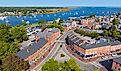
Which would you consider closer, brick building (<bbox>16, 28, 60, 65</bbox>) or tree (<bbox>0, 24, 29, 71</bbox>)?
tree (<bbox>0, 24, 29, 71</bbox>)

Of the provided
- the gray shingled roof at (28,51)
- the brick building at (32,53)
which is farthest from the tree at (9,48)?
the brick building at (32,53)

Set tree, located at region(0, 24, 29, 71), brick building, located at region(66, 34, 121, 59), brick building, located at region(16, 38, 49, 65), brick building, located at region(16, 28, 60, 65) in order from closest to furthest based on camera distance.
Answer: tree, located at region(0, 24, 29, 71) < brick building, located at region(16, 38, 49, 65) < brick building, located at region(16, 28, 60, 65) < brick building, located at region(66, 34, 121, 59)

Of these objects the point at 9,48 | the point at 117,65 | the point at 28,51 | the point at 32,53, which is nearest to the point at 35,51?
the point at 28,51

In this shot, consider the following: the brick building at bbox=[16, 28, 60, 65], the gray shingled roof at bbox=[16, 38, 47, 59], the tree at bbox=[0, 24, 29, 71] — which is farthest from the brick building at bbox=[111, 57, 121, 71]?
the gray shingled roof at bbox=[16, 38, 47, 59]

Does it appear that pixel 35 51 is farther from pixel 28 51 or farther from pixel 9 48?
pixel 9 48

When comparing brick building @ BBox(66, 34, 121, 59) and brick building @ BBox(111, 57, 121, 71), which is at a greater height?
brick building @ BBox(111, 57, 121, 71)

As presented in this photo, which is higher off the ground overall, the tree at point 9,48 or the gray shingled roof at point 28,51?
the tree at point 9,48

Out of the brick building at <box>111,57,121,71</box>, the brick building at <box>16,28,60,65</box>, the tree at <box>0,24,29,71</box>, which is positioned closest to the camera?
the tree at <box>0,24,29,71</box>

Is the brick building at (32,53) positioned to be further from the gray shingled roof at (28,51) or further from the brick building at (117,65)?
the brick building at (117,65)

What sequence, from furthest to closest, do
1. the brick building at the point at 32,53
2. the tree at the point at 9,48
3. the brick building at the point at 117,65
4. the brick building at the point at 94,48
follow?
the brick building at the point at 94,48 → the brick building at the point at 32,53 → the brick building at the point at 117,65 → the tree at the point at 9,48

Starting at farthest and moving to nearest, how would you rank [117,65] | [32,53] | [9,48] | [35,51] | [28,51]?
[35,51] < [28,51] < [32,53] < [9,48] < [117,65]

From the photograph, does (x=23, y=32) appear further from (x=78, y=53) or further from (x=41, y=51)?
(x=78, y=53)

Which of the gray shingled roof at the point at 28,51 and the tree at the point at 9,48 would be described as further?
the gray shingled roof at the point at 28,51

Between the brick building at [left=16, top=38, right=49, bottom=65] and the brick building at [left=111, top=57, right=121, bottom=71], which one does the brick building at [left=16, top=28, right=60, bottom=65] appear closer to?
the brick building at [left=16, top=38, right=49, bottom=65]
